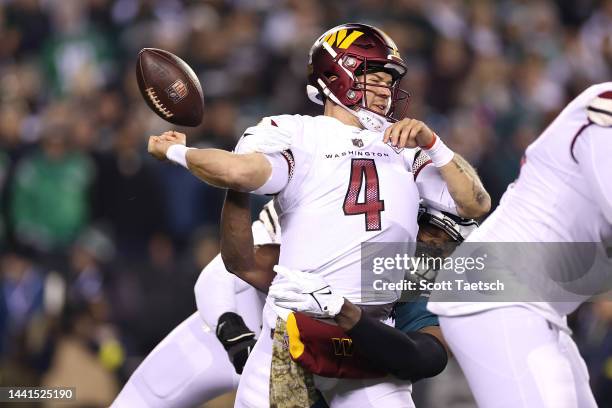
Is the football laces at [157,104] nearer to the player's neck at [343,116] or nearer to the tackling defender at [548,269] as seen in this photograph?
the player's neck at [343,116]

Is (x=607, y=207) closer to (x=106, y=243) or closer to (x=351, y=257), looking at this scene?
(x=351, y=257)

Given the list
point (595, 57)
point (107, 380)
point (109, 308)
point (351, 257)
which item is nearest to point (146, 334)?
point (109, 308)

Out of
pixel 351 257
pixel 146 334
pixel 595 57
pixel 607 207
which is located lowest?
pixel 146 334

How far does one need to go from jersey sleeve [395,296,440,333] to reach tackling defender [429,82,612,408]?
542 millimetres

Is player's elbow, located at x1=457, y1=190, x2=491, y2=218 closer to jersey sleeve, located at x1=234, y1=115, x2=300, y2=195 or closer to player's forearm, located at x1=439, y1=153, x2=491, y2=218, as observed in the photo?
player's forearm, located at x1=439, y1=153, x2=491, y2=218

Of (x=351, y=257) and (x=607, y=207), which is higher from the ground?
(x=607, y=207)

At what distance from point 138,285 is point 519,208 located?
5.21 m

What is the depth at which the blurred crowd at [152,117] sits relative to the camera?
8836 millimetres

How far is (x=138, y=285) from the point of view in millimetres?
9094

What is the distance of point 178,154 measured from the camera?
4574mm

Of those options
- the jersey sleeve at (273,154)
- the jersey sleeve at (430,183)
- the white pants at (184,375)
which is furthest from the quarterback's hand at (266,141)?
the white pants at (184,375)

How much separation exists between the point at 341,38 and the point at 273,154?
29.1 inches

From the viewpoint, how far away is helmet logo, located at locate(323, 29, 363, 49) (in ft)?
16.1

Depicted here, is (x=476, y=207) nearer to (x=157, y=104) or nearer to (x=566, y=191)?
(x=566, y=191)
